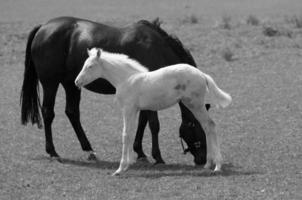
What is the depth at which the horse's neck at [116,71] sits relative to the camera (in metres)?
9.93

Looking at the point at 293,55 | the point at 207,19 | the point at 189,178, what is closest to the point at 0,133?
the point at 189,178

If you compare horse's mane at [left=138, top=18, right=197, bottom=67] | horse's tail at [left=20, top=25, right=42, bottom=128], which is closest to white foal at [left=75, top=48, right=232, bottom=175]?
horse's mane at [left=138, top=18, right=197, bottom=67]

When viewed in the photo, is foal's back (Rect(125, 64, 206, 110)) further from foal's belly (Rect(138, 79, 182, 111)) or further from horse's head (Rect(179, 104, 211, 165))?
horse's head (Rect(179, 104, 211, 165))

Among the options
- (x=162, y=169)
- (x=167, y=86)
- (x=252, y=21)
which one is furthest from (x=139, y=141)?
(x=252, y=21)

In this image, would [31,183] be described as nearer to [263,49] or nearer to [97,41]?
[97,41]

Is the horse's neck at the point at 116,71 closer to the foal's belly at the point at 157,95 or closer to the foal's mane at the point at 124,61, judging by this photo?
the foal's mane at the point at 124,61

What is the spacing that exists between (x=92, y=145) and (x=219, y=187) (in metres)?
4.30

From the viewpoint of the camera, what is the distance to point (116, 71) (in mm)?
9938

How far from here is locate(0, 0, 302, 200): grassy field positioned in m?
8.86

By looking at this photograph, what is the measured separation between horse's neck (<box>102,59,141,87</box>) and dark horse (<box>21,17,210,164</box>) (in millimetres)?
938

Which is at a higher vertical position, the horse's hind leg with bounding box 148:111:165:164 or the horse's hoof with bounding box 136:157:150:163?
the horse's hind leg with bounding box 148:111:165:164

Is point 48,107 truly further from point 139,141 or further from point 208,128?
point 208,128

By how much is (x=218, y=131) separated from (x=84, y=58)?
3061 millimetres

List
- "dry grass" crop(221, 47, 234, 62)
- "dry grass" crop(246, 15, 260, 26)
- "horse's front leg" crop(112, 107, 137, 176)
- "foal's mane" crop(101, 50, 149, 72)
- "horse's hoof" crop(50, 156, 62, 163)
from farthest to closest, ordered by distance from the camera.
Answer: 1. "dry grass" crop(246, 15, 260, 26)
2. "dry grass" crop(221, 47, 234, 62)
3. "horse's hoof" crop(50, 156, 62, 163)
4. "foal's mane" crop(101, 50, 149, 72)
5. "horse's front leg" crop(112, 107, 137, 176)
